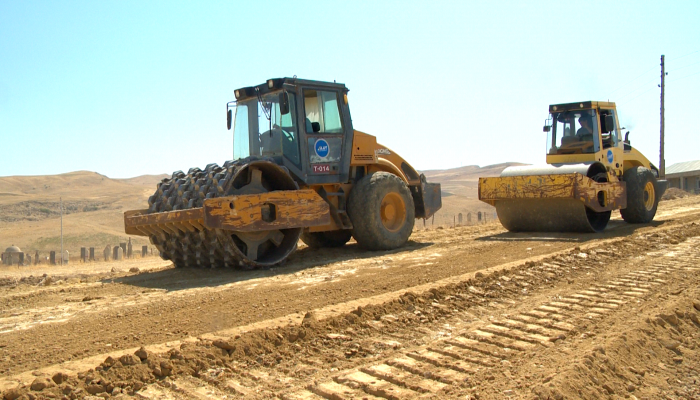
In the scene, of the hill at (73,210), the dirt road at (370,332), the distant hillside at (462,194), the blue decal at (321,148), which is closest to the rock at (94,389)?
the dirt road at (370,332)

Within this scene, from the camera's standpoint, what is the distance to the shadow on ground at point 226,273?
8.10 m

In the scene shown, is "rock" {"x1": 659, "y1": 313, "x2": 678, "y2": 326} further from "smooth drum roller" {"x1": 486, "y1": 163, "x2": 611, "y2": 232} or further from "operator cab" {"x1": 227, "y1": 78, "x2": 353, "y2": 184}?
"smooth drum roller" {"x1": 486, "y1": 163, "x2": 611, "y2": 232}

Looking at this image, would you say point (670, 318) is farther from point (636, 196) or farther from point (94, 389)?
point (636, 196)

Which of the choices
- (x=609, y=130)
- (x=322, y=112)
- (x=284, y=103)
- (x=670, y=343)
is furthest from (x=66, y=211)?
(x=670, y=343)

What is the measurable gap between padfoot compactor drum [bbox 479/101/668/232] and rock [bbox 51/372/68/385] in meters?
9.97

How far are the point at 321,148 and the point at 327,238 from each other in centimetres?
235

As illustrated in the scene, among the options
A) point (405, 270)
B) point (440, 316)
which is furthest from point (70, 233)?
point (440, 316)

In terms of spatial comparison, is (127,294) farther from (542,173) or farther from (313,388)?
(542,173)

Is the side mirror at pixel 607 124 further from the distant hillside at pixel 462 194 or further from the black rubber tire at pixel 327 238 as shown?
the distant hillside at pixel 462 194

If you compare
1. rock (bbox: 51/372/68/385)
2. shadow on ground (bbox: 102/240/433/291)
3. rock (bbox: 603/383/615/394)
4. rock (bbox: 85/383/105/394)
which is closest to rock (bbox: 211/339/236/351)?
rock (bbox: 85/383/105/394)

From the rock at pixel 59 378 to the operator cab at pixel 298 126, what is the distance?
6084mm

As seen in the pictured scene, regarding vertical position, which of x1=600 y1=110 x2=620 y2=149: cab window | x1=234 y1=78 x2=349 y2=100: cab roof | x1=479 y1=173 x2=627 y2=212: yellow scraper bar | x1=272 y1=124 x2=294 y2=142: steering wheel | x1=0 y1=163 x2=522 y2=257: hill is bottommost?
x1=0 y1=163 x2=522 y2=257: hill

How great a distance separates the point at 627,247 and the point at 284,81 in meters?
6.02

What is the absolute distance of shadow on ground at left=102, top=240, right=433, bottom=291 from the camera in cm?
810
